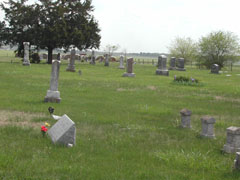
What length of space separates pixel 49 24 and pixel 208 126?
38.5m

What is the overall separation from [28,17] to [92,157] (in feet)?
130

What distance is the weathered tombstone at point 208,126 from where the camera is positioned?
26.5 ft

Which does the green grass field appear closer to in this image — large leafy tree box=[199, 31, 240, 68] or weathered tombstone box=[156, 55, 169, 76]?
weathered tombstone box=[156, 55, 169, 76]

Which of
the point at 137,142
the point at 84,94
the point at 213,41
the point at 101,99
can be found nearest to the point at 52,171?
the point at 137,142

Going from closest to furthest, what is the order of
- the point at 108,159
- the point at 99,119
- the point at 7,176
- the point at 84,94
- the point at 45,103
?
the point at 7,176 < the point at 108,159 < the point at 99,119 < the point at 45,103 < the point at 84,94

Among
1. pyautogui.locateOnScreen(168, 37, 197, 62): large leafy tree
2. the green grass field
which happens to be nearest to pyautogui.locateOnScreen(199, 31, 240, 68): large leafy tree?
pyautogui.locateOnScreen(168, 37, 197, 62): large leafy tree

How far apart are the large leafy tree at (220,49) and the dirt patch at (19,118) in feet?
143

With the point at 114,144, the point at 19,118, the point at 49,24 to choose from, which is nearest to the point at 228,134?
the point at 114,144

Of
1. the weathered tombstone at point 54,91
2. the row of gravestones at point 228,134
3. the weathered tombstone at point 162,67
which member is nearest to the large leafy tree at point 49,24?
the weathered tombstone at point 162,67

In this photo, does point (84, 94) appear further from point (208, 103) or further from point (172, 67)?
point (172, 67)

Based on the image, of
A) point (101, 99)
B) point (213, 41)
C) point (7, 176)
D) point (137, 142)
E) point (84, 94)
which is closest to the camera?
point (7, 176)

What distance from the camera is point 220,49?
50.7 m

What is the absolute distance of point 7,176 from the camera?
514 cm

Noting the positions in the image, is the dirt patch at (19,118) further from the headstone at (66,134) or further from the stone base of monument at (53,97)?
the stone base of monument at (53,97)
